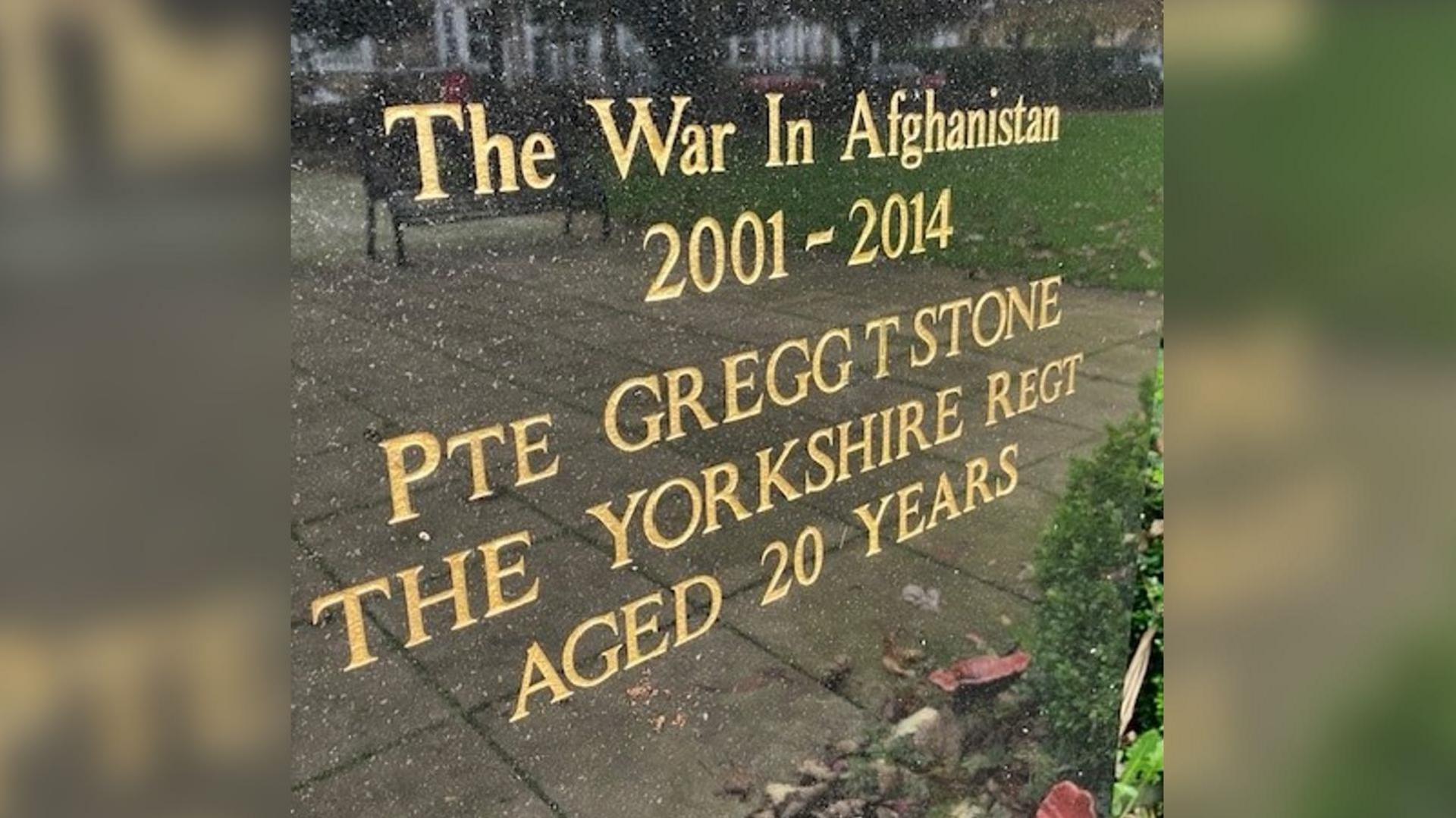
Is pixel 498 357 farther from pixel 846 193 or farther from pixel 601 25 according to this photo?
pixel 846 193

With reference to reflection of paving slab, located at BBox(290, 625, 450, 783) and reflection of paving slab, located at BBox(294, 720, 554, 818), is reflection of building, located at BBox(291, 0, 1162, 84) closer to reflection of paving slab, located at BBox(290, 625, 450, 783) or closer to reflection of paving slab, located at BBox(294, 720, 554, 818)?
reflection of paving slab, located at BBox(290, 625, 450, 783)

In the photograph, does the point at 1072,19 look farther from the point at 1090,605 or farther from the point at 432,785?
the point at 432,785

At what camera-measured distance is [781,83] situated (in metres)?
1.72

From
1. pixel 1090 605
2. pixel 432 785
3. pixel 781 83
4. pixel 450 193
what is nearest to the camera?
pixel 450 193

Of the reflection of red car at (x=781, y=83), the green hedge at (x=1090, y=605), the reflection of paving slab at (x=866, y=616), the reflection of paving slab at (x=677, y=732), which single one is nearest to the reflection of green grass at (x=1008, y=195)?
the reflection of red car at (x=781, y=83)

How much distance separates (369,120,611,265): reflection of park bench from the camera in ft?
4.36

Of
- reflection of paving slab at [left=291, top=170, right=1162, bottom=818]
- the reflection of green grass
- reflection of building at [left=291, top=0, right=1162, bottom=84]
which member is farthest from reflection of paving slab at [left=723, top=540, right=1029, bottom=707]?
reflection of building at [left=291, top=0, right=1162, bottom=84]

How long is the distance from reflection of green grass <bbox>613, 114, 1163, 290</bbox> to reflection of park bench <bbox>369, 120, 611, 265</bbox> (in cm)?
6

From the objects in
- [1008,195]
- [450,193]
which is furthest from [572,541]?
[1008,195]

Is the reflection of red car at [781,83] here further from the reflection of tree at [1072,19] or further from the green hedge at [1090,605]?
the green hedge at [1090,605]

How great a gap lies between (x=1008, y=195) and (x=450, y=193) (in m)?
1.11

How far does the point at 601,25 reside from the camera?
149cm
